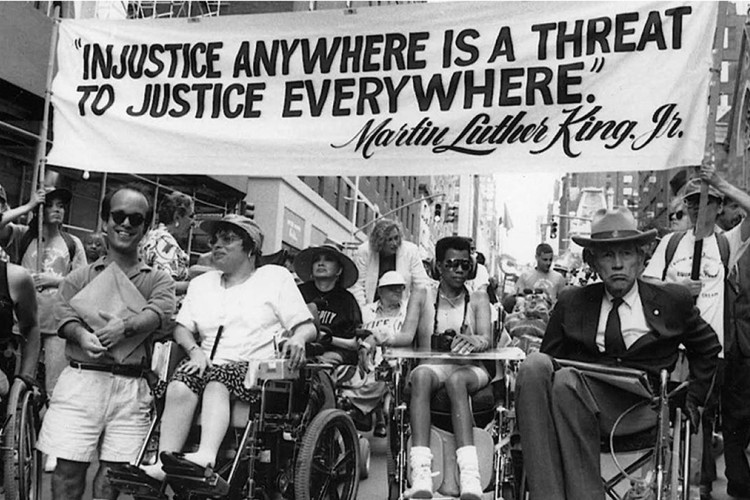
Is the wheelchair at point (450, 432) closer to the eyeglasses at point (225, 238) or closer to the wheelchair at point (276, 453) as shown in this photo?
the wheelchair at point (276, 453)

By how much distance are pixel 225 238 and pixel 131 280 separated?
1.97 feet

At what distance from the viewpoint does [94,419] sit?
425 cm

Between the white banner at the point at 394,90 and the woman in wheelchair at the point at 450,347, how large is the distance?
80 centimetres

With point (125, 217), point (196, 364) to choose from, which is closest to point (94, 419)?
point (196, 364)

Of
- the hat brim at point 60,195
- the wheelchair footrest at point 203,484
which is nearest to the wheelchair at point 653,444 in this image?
the wheelchair footrest at point 203,484

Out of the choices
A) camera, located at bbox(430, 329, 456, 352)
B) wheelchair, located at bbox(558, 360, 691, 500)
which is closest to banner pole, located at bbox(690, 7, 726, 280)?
wheelchair, located at bbox(558, 360, 691, 500)

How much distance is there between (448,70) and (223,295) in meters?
2.07

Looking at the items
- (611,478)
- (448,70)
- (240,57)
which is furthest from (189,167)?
(611,478)

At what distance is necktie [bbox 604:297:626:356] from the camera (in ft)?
13.7

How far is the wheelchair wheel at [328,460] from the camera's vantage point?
4.44 metres

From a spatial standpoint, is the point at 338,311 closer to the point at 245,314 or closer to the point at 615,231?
the point at 245,314

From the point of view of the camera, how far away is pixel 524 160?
5133mm

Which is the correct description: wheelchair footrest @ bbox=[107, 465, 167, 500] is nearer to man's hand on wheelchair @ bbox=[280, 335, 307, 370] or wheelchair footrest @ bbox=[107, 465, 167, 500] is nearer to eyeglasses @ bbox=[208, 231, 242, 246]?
man's hand on wheelchair @ bbox=[280, 335, 307, 370]

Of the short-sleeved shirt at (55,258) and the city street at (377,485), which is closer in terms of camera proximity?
the city street at (377,485)
